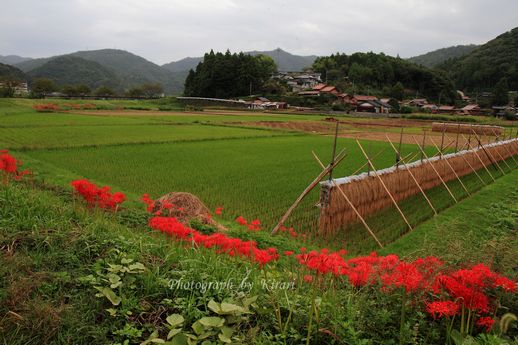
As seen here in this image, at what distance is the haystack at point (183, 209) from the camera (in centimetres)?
779

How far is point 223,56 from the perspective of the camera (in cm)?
8494

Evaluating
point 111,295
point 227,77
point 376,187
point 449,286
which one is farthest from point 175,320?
point 227,77

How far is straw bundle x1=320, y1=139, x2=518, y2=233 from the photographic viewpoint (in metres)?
9.00

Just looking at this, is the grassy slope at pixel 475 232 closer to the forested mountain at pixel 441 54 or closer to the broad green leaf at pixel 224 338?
the broad green leaf at pixel 224 338

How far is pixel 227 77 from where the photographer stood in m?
83.8

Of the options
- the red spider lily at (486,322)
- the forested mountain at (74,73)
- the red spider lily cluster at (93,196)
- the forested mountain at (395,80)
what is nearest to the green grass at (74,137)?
the red spider lily cluster at (93,196)

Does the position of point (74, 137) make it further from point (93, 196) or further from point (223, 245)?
point (223, 245)

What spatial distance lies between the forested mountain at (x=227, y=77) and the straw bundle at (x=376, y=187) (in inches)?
2783

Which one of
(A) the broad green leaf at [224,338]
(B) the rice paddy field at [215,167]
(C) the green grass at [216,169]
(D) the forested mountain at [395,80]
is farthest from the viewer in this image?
(D) the forested mountain at [395,80]

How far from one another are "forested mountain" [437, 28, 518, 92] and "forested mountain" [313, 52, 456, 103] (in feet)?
20.8

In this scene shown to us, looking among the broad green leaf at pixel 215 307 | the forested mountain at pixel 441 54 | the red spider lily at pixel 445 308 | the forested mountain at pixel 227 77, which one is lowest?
the broad green leaf at pixel 215 307

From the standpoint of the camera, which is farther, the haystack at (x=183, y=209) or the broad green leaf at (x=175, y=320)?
the haystack at (x=183, y=209)

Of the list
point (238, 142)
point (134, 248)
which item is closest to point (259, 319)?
point (134, 248)

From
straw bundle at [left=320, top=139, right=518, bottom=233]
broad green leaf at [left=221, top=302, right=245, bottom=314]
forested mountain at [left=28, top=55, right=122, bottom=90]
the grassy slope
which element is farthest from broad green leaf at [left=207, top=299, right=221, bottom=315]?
forested mountain at [left=28, top=55, right=122, bottom=90]
